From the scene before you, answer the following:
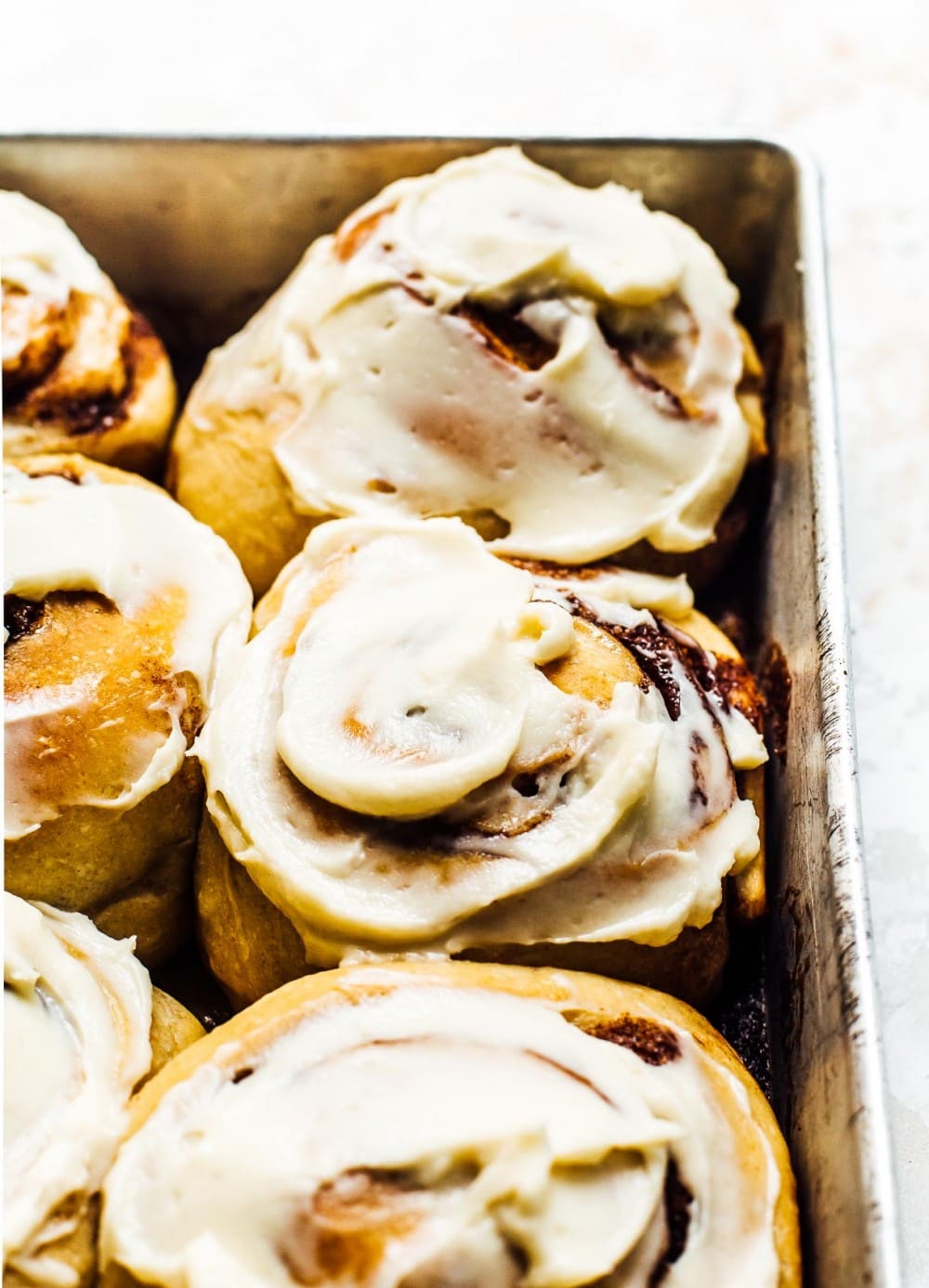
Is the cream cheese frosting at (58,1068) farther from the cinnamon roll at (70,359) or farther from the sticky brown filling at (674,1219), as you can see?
the cinnamon roll at (70,359)

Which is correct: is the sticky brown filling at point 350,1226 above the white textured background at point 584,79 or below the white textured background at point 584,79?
below

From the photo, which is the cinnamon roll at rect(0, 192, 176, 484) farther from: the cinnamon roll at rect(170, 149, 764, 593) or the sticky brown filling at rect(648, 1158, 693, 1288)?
the sticky brown filling at rect(648, 1158, 693, 1288)

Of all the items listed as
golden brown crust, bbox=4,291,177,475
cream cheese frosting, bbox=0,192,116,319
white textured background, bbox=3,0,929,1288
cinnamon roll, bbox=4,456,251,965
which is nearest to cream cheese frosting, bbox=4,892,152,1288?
cinnamon roll, bbox=4,456,251,965

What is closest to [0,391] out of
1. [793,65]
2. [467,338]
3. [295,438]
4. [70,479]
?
[70,479]

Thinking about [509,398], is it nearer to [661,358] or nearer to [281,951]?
[661,358]

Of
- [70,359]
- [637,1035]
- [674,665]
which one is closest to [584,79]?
[70,359]

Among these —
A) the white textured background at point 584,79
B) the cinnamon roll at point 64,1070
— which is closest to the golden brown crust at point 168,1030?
the cinnamon roll at point 64,1070
